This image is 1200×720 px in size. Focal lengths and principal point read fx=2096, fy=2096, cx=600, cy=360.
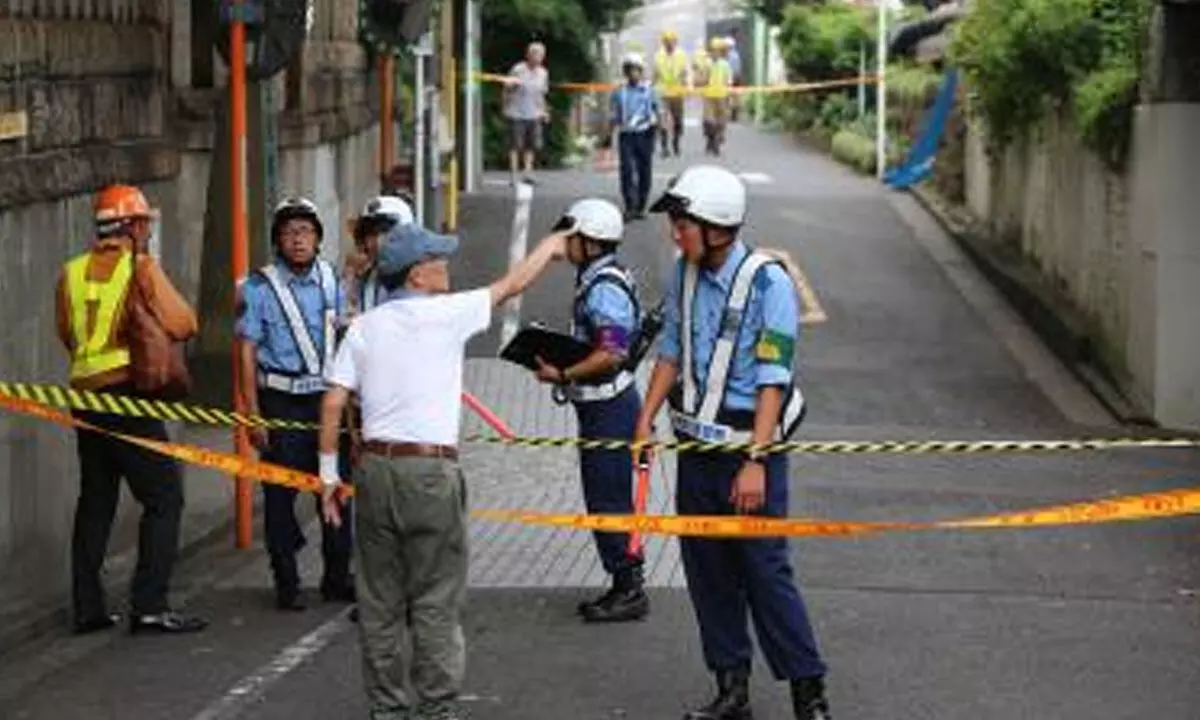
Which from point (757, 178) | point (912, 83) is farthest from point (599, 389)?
point (757, 178)

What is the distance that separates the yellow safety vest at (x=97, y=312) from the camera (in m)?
8.38

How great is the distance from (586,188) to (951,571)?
1670 cm

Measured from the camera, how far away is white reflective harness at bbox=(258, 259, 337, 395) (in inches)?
351

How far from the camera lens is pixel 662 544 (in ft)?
34.1

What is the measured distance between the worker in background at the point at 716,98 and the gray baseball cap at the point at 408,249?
2308cm

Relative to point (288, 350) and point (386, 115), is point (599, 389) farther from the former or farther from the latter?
point (386, 115)

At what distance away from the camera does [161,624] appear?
8625mm

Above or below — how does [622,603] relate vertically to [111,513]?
below

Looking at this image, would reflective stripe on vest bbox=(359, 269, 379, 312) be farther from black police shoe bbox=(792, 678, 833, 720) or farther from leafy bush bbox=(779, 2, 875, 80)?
leafy bush bbox=(779, 2, 875, 80)

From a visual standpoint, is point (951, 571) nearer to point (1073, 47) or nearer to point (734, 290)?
point (734, 290)

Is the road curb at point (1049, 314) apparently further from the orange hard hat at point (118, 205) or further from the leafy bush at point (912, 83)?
the orange hard hat at point (118, 205)

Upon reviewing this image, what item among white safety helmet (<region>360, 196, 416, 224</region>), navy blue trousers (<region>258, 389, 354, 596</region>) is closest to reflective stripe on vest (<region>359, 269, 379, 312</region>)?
white safety helmet (<region>360, 196, 416, 224</region>)

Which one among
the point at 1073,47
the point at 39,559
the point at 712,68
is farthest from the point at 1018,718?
the point at 712,68

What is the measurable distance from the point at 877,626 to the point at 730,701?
1746 millimetres
